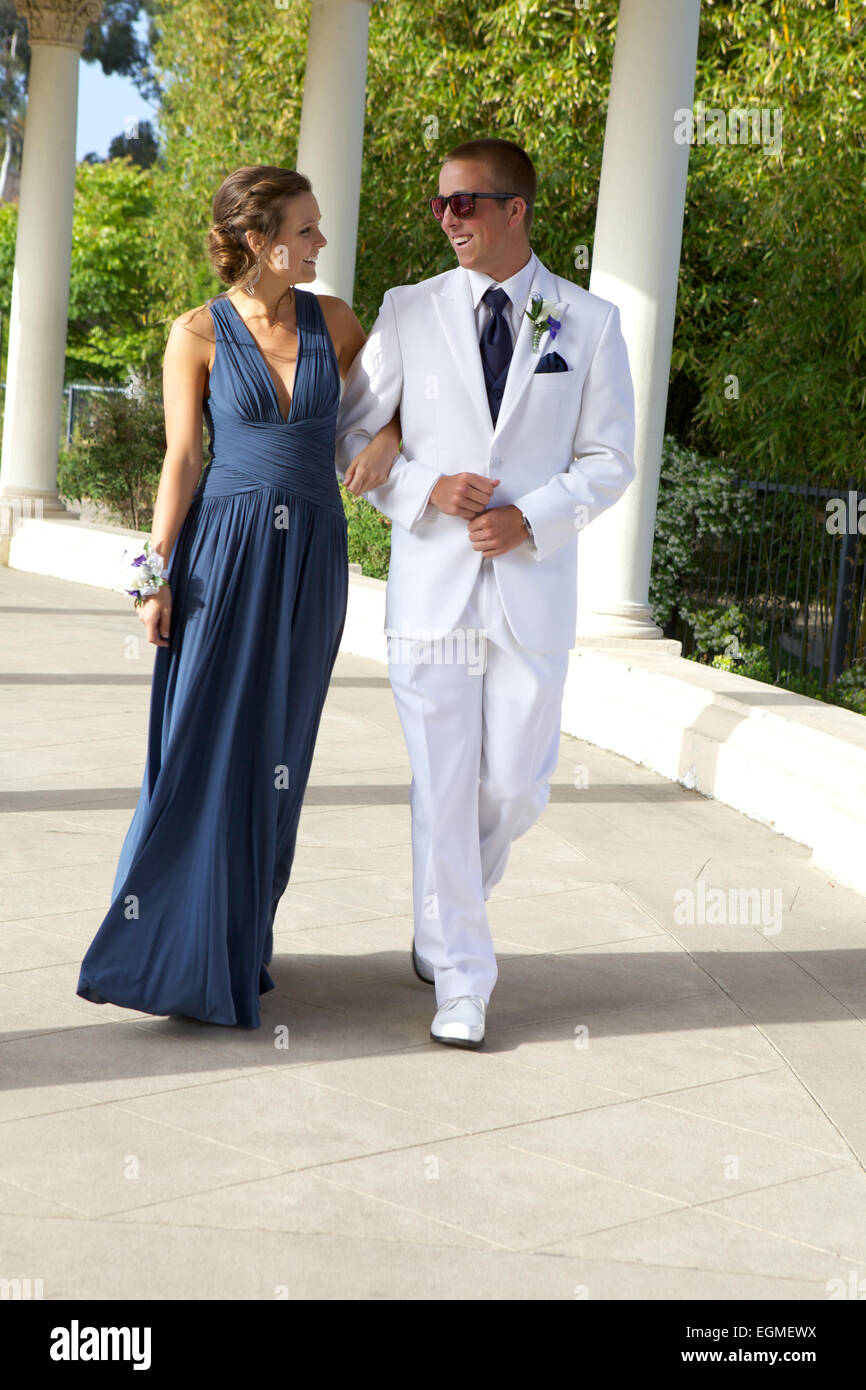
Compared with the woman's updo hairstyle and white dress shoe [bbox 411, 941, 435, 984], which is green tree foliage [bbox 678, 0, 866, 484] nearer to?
white dress shoe [bbox 411, 941, 435, 984]

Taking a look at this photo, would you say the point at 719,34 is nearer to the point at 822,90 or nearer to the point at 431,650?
the point at 822,90

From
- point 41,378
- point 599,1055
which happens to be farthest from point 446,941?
point 41,378

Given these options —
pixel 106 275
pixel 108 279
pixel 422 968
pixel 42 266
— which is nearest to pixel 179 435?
pixel 422 968

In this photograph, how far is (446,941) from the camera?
15.0 ft

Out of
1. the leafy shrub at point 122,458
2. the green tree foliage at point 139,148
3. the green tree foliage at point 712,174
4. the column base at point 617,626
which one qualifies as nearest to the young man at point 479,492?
the column base at point 617,626

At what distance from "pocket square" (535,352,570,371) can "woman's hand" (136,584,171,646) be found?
1.21m

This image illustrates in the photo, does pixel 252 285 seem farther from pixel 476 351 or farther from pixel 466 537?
pixel 466 537

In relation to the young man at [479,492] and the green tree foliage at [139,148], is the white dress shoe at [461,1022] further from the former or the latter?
the green tree foliage at [139,148]

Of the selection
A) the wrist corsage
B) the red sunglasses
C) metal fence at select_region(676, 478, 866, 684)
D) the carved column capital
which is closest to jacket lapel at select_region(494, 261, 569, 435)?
the red sunglasses

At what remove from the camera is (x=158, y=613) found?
177 inches

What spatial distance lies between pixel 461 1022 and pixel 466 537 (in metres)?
1.36

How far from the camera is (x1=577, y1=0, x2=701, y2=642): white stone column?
9.05 meters

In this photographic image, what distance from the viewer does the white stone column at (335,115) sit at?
12.8 metres
